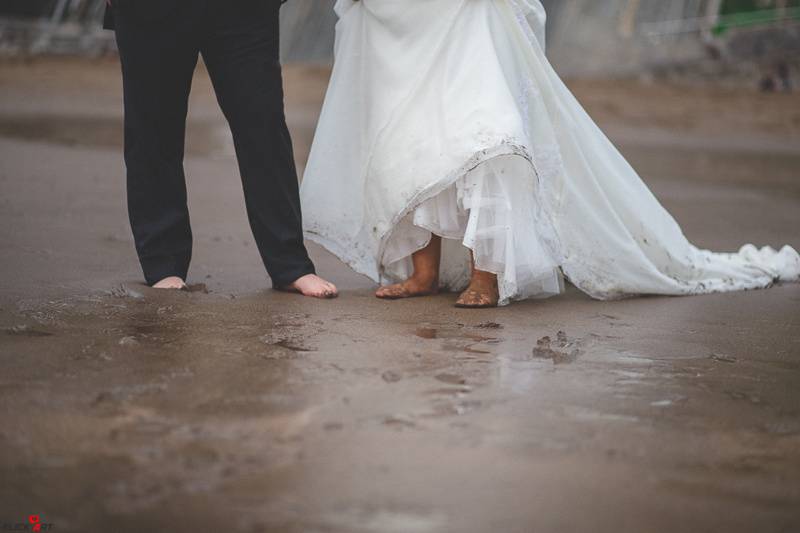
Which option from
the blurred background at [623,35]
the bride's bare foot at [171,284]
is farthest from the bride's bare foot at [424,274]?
the blurred background at [623,35]

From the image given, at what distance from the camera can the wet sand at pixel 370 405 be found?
1.58 metres

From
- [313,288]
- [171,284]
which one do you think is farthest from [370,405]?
[171,284]

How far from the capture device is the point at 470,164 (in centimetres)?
289

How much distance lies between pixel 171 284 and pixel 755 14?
20958 mm

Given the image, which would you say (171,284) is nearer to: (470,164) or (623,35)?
(470,164)

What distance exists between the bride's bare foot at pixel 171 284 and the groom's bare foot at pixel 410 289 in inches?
23.5

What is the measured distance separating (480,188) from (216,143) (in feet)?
19.4

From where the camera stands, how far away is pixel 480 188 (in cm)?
292

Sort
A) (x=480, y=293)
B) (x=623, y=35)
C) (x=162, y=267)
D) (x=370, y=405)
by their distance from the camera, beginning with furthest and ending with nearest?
(x=623, y=35)
(x=162, y=267)
(x=480, y=293)
(x=370, y=405)

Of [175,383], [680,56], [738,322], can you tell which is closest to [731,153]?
[738,322]

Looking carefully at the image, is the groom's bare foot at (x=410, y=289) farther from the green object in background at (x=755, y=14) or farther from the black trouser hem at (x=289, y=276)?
the green object in background at (x=755, y=14)

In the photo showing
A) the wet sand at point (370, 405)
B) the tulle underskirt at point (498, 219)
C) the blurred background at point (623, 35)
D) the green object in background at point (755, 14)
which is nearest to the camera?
the wet sand at point (370, 405)

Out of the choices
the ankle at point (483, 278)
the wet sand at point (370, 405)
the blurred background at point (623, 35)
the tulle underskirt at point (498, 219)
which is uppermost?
the blurred background at point (623, 35)

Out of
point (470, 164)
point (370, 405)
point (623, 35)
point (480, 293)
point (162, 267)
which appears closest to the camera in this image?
point (370, 405)
